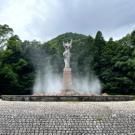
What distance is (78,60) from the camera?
162 ft

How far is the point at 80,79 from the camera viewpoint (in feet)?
154

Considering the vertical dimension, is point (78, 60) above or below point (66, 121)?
above

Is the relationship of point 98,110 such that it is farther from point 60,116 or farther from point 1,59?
point 1,59

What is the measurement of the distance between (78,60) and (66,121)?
37.0m

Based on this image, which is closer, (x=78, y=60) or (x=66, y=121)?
(x=66, y=121)

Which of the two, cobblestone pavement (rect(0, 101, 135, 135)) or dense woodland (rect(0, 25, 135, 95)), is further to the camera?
dense woodland (rect(0, 25, 135, 95))

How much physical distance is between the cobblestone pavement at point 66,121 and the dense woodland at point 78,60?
27.6 m

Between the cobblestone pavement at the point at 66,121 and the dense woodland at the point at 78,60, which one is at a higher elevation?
the dense woodland at the point at 78,60

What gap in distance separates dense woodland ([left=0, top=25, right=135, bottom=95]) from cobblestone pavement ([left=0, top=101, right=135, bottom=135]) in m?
27.6

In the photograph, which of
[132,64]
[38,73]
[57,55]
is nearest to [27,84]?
[38,73]

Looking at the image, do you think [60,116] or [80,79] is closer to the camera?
[60,116]

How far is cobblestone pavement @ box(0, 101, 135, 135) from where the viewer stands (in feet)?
38.7

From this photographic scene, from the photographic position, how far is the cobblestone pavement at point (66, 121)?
11.8m

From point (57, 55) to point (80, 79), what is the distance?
458cm
